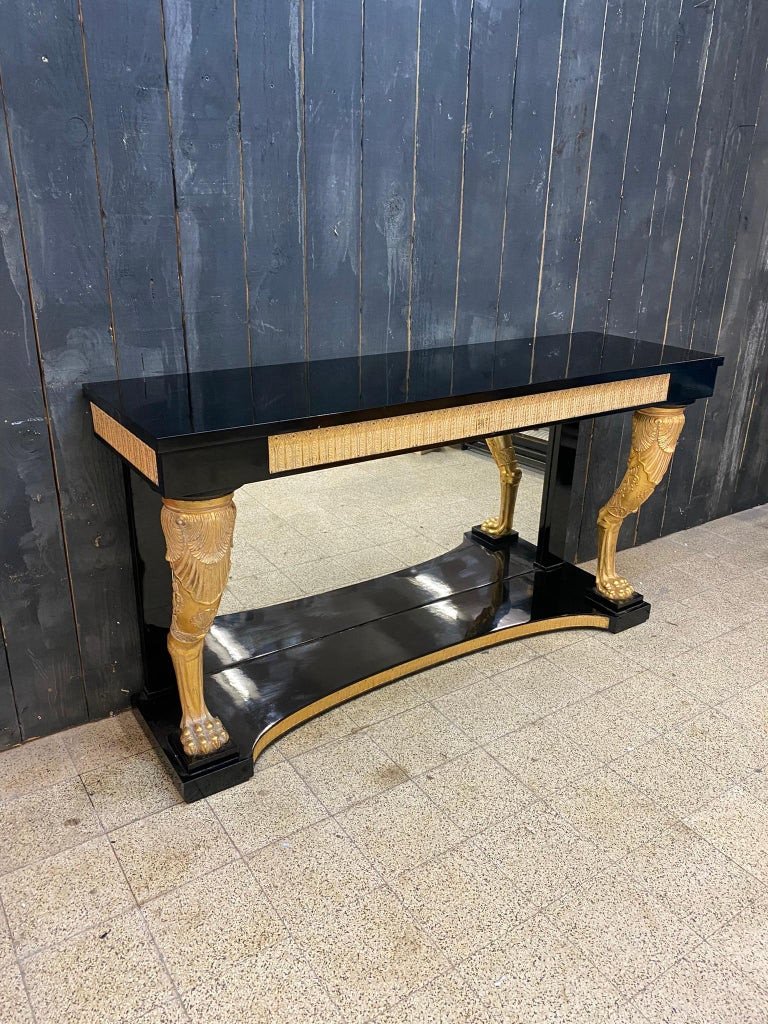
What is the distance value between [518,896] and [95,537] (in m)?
1.21

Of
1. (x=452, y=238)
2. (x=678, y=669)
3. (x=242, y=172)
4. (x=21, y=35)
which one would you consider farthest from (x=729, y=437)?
(x=21, y=35)

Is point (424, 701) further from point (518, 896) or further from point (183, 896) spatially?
point (183, 896)

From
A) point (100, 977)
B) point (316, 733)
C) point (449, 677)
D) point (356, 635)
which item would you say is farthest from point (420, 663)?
point (100, 977)

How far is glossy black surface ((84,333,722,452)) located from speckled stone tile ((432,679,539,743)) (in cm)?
83

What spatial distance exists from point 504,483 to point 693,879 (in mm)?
1324

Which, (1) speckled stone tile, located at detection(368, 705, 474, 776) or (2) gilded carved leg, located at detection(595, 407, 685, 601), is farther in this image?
(2) gilded carved leg, located at detection(595, 407, 685, 601)

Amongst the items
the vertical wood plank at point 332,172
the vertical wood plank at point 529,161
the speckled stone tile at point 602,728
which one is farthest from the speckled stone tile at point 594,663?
the vertical wood plank at point 332,172

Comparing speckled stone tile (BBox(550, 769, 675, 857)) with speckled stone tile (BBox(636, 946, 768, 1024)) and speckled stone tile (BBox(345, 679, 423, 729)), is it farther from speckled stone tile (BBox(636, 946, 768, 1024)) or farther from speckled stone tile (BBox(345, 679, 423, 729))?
speckled stone tile (BBox(345, 679, 423, 729))

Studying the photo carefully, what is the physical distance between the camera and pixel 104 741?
75.1 inches

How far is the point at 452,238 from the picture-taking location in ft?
6.98

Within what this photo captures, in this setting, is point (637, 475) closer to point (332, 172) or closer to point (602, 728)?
point (602, 728)

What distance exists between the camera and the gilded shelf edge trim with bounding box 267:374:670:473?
155 centimetres

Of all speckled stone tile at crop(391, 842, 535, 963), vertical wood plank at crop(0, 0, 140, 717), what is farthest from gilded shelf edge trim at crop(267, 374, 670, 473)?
speckled stone tile at crop(391, 842, 535, 963)

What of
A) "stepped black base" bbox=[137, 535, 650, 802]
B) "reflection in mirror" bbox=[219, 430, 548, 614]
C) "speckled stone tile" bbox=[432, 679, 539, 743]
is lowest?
"speckled stone tile" bbox=[432, 679, 539, 743]
